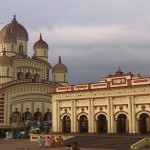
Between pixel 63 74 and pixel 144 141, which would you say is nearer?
pixel 144 141

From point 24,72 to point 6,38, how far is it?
18.9 ft

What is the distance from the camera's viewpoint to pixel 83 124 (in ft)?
138

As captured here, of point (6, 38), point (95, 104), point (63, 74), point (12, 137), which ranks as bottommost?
point (12, 137)

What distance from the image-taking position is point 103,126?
137 feet

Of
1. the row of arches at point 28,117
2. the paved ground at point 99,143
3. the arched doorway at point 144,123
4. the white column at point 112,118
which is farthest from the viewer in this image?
the row of arches at point 28,117

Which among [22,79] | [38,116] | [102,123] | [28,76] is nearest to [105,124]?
[102,123]

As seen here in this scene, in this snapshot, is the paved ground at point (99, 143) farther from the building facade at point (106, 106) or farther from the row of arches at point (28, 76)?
the row of arches at point (28, 76)

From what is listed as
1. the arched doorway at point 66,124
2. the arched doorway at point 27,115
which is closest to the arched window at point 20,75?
the arched doorway at point 27,115

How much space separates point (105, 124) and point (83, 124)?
2520mm

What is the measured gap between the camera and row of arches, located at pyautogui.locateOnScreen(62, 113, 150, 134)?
38428 millimetres

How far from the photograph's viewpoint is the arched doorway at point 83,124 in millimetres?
41625

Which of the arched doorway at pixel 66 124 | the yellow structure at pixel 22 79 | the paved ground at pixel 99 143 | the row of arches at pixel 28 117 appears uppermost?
the yellow structure at pixel 22 79

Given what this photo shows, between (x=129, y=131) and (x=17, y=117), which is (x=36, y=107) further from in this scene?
(x=129, y=131)

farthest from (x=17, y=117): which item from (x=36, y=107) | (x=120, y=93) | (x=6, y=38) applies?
(x=120, y=93)
